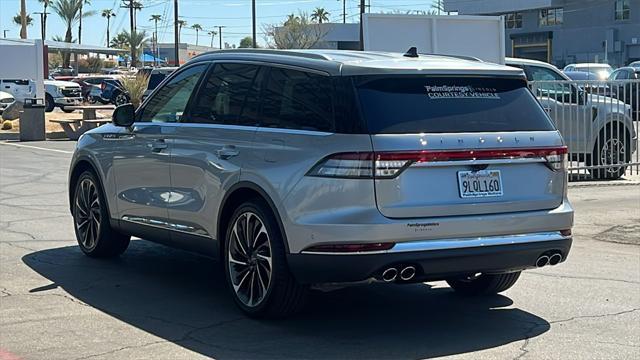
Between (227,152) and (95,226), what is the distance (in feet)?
8.40

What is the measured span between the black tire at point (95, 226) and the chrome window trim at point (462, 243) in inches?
126

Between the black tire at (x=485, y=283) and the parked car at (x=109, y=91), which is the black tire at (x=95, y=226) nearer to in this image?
the black tire at (x=485, y=283)

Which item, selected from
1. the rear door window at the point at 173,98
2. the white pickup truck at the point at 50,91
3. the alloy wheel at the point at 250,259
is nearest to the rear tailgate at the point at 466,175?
the alloy wheel at the point at 250,259

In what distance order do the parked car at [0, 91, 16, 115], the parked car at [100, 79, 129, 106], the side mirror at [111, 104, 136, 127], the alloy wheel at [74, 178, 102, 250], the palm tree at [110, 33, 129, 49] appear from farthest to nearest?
the palm tree at [110, 33, 129, 49] → the parked car at [100, 79, 129, 106] → the parked car at [0, 91, 16, 115] → the alloy wheel at [74, 178, 102, 250] → the side mirror at [111, 104, 136, 127]

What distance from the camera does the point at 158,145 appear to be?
7.45 meters

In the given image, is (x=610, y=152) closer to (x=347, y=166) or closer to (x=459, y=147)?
(x=459, y=147)

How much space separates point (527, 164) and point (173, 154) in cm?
275

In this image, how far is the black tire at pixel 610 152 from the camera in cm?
1501

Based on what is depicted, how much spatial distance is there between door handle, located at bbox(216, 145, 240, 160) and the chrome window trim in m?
1.07

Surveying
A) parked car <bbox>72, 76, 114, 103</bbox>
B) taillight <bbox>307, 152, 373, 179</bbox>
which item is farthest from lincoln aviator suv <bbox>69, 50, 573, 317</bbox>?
parked car <bbox>72, 76, 114, 103</bbox>

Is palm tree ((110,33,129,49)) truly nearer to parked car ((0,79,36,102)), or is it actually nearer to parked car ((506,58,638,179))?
parked car ((0,79,36,102))

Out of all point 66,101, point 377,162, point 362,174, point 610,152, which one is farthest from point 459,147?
point 66,101

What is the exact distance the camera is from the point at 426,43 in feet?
57.2

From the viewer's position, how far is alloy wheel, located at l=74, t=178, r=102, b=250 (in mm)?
8586
